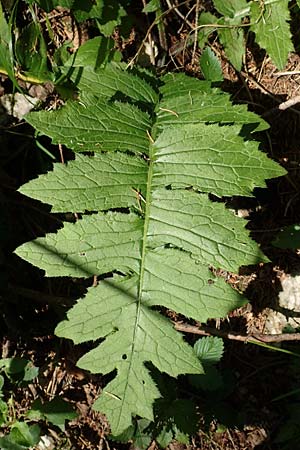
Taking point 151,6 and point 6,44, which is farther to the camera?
point 151,6

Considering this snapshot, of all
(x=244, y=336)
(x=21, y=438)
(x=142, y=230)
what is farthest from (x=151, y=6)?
(x=21, y=438)

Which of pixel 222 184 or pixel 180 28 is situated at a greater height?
pixel 180 28

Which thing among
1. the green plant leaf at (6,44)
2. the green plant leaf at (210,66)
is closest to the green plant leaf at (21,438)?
the green plant leaf at (6,44)

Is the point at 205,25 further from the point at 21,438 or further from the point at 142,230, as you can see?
the point at 21,438

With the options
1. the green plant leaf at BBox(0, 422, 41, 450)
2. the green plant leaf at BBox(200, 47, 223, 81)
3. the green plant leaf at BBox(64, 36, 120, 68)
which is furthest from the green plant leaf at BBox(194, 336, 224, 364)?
the green plant leaf at BBox(64, 36, 120, 68)

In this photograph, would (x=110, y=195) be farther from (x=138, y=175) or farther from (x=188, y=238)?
(x=188, y=238)

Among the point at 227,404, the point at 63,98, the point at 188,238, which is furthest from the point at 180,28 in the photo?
the point at 227,404
